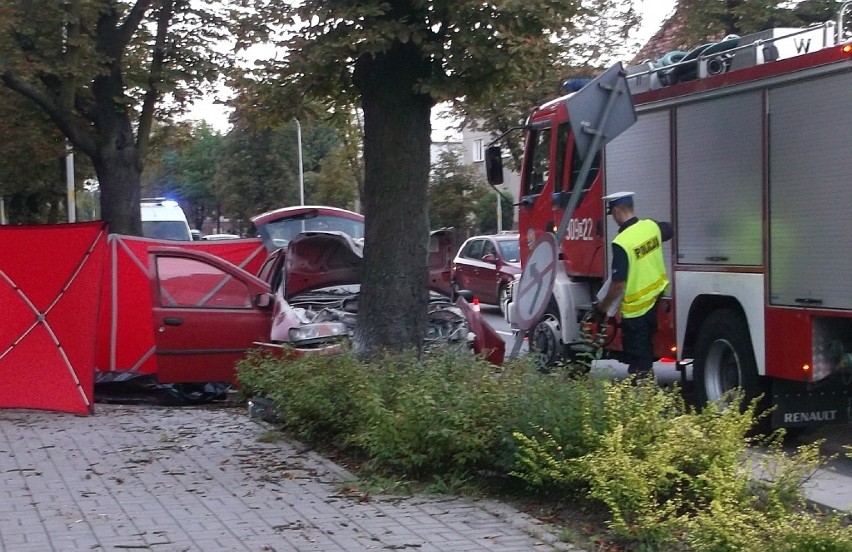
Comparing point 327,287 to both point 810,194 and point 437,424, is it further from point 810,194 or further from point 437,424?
point 810,194

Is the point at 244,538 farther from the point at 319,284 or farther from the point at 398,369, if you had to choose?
the point at 319,284

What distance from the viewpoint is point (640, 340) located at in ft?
30.3

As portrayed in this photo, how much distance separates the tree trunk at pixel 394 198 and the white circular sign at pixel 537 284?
168cm

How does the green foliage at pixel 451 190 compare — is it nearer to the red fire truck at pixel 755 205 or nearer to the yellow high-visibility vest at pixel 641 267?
the red fire truck at pixel 755 205

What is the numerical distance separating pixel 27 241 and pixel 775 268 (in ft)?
22.2

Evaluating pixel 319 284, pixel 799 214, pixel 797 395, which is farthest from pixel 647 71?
pixel 319 284

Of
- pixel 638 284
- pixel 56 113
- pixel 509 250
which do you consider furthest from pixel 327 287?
pixel 509 250

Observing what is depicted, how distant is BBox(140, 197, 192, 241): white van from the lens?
30359 mm

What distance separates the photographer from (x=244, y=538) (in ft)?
21.0

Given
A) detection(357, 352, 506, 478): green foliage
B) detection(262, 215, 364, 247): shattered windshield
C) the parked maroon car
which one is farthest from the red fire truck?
the parked maroon car

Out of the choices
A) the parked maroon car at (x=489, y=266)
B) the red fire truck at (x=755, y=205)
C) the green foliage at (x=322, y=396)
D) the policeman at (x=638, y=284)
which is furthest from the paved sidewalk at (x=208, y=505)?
the parked maroon car at (x=489, y=266)

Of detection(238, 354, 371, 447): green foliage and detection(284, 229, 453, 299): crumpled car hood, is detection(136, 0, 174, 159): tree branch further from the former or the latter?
detection(238, 354, 371, 447): green foliage

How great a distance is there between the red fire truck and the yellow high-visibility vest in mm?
517

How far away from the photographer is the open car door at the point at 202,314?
11.9 metres
